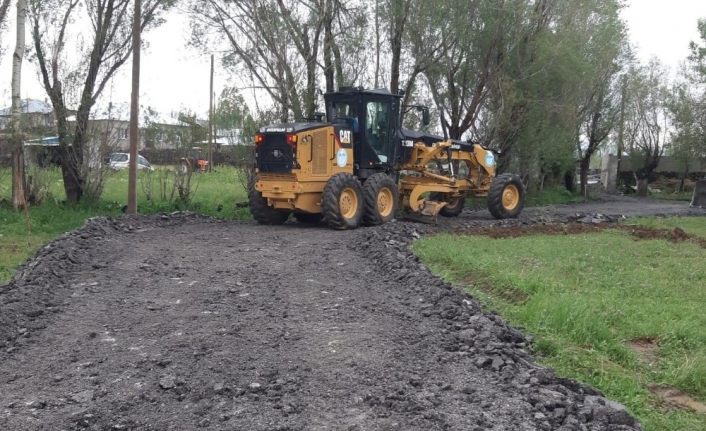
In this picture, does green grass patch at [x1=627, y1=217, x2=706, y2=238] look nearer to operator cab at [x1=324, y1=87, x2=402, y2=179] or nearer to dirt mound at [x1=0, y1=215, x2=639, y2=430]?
operator cab at [x1=324, y1=87, x2=402, y2=179]

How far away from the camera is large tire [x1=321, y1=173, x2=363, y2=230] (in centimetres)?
1398

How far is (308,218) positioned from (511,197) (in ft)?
17.9

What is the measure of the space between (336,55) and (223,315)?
12.2 meters

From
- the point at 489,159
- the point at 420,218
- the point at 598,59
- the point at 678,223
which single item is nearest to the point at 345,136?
the point at 420,218

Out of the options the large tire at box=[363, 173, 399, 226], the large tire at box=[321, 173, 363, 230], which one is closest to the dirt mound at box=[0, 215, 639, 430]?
the large tire at box=[321, 173, 363, 230]

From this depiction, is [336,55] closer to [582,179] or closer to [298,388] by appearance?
[298,388]

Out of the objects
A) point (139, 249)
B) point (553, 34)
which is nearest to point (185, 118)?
point (139, 249)

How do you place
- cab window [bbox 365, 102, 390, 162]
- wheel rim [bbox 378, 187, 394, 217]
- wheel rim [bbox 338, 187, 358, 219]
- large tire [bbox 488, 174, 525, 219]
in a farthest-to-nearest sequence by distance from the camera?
large tire [bbox 488, 174, 525, 219] → cab window [bbox 365, 102, 390, 162] → wheel rim [bbox 378, 187, 394, 217] → wheel rim [bbox 338, 187, 358, 219]

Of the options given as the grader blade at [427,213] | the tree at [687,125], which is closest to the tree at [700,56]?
the tree at [687,125]

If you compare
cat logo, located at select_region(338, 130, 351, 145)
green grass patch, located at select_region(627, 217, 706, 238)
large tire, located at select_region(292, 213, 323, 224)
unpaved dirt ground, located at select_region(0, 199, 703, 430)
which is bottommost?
unpaved dirt ground, located at select_region(0, 199, 703, 430)

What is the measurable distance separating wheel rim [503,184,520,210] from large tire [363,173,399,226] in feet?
12.6

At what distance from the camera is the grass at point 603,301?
564 centimetres

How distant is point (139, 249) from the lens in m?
11.7

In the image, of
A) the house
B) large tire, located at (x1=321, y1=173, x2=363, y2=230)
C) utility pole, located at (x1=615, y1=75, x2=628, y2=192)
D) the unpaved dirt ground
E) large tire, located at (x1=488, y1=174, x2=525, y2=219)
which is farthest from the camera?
utility pole, located at (x1=615, y1=75, x2=628, y2=192)
